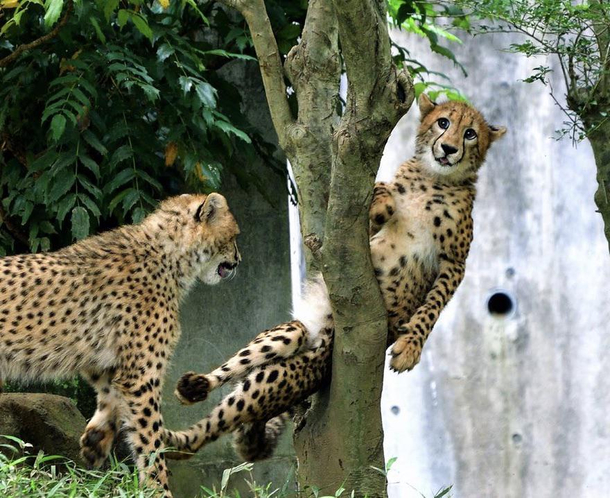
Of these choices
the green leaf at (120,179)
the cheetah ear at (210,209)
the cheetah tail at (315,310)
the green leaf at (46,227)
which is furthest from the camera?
the green leaf at (46,227)

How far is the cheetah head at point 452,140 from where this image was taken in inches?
184

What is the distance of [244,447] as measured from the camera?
4562mm

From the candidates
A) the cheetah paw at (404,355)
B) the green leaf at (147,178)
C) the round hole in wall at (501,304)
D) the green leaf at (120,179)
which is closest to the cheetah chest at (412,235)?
the cheetah paw at (404,355)

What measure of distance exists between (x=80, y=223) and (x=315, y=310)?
5.28 feet

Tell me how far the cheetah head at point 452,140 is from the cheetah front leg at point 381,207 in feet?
1.11

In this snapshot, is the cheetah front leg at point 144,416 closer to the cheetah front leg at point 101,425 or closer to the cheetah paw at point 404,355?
the cheetah front leg at point 101,425

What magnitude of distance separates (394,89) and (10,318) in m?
2.35

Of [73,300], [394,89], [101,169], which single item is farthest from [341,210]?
[101,169]

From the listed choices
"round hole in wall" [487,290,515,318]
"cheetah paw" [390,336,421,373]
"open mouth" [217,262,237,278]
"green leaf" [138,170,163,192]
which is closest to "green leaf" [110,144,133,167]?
"green leaf" [138,170,163,192]

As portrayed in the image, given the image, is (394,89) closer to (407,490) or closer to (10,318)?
(10,318)

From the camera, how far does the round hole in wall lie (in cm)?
796

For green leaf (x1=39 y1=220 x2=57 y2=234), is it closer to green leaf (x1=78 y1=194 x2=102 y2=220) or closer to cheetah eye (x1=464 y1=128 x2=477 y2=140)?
green leaf (x1=78 y1=194 x2=102 y2=220)

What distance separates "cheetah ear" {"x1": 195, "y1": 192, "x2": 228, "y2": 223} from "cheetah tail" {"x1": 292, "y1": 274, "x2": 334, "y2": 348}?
102cm

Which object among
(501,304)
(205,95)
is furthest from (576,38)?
(501,304)
